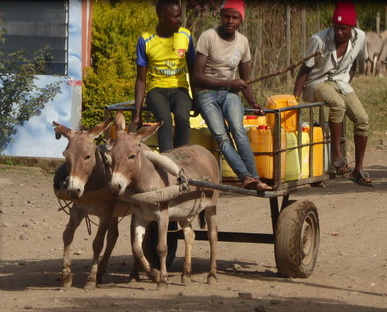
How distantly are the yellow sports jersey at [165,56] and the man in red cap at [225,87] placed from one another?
0.24m

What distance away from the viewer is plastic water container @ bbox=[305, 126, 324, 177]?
959 centimetres

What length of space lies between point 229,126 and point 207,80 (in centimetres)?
44

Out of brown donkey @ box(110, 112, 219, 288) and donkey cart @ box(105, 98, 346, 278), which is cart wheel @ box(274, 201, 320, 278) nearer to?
donkey cart @ box(105, 98, 346, 278)

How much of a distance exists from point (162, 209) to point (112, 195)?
1.51 feet

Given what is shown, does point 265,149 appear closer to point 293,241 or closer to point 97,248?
point 293,241

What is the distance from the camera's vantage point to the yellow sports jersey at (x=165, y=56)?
9133mm

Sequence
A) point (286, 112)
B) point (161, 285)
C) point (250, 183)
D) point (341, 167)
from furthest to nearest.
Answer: point (341, 167), point (286, 112), point (250, 183), point (161, 285)

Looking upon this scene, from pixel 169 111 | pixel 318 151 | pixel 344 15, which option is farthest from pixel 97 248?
pixel 344 15

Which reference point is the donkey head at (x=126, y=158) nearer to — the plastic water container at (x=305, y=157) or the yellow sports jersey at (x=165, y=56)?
the yellow sports jersey at (x=165, y=56)

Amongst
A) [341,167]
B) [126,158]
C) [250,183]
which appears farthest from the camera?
[341,167]

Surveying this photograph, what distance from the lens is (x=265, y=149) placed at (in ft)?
29.5

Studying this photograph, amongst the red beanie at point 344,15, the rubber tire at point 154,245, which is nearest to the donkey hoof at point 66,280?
the rubber tire at point 154,245

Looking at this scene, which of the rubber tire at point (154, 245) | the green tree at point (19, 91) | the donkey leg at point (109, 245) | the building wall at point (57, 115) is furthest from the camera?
the building wall at point (57, 115)

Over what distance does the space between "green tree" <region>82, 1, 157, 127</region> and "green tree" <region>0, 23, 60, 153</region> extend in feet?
2.05
